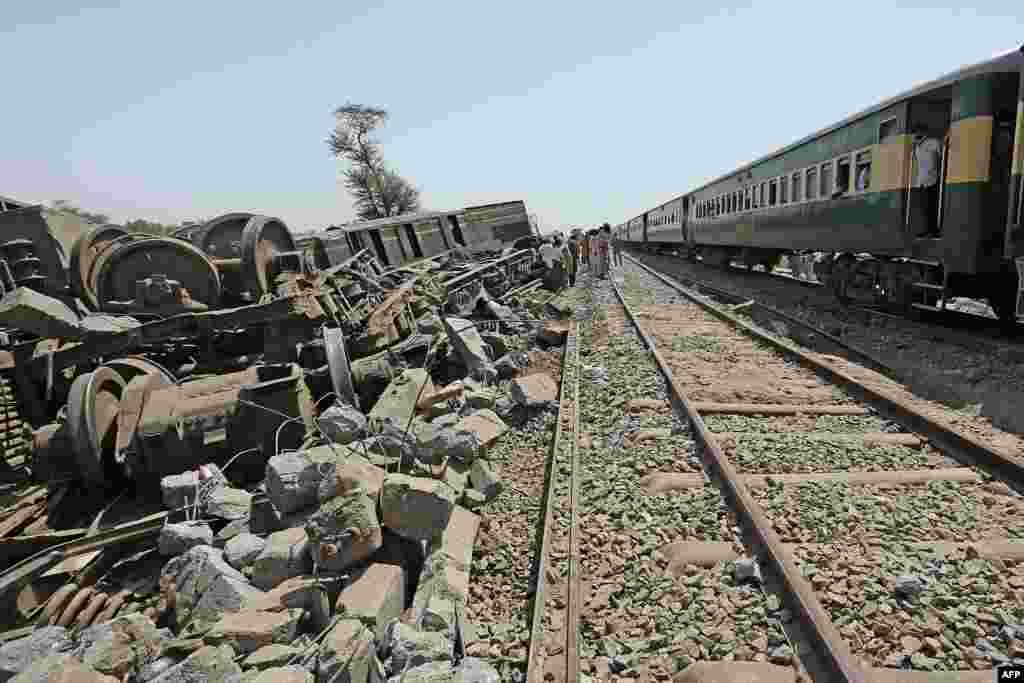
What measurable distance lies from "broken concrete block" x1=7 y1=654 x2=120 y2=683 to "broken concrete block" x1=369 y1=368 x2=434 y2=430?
2.54 metres

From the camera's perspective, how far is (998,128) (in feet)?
22.6

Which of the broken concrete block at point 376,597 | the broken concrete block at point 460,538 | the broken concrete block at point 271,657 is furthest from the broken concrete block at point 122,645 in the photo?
the broken concrete block at point 460,538

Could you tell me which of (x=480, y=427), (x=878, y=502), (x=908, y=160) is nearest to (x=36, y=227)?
(x=480, y=427)

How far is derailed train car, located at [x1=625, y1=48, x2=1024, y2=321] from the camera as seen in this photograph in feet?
22.4

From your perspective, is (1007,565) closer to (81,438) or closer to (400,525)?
(400,525)

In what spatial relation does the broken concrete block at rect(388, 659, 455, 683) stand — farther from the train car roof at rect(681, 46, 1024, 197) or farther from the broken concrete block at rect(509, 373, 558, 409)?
the train car roof at rect(681, 46, 1024, 197)

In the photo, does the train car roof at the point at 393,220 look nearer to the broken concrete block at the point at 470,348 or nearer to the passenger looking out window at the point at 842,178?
the broken concrete block at the point at 470,348

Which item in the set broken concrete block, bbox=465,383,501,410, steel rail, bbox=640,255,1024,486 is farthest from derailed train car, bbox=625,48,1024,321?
broken concrete block, bbox=465,383,501,410

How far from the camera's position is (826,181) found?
420 inches

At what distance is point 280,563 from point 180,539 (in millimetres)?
1036

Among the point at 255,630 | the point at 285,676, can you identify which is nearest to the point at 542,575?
the point at 285,676

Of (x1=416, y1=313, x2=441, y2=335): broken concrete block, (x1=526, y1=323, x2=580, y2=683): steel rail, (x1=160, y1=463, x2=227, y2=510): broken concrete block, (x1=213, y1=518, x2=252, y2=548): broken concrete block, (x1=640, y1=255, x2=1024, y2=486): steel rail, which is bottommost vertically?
(x1=640, y1=255, x2=1024, y2=486): steel rail

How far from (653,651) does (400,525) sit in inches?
61.4

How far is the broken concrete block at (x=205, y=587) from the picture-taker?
312 centimetres
